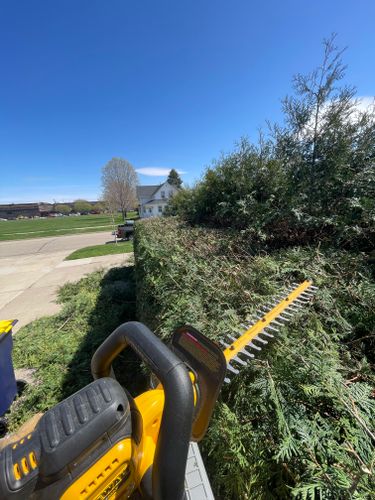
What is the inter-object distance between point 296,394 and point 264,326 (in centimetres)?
41

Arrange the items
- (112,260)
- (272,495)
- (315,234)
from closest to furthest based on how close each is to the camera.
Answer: (272,495), (315,234), (112,260)

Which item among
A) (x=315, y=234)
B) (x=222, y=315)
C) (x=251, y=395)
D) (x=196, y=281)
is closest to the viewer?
(x=251, y=395)

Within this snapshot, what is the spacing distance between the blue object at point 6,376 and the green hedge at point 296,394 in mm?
2068

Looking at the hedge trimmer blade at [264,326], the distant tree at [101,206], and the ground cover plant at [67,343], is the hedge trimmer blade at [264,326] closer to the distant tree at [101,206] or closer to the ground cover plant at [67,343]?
the ground cover plant at [67,343]

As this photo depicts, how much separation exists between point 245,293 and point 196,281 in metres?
0.50

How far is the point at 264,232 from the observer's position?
3467mm

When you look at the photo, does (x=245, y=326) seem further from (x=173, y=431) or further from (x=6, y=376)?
(x=6, y=376)

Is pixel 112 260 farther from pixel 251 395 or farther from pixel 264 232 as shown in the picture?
pixel 251 395

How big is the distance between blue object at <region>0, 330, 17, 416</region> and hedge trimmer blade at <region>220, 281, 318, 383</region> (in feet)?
9.19

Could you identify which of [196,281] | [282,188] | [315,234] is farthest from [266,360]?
[282,188]

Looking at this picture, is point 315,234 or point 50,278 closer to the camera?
point 315,234

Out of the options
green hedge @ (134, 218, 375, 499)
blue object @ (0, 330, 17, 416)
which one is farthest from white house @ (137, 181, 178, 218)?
green hedge @ (134, 218, 375, 499)

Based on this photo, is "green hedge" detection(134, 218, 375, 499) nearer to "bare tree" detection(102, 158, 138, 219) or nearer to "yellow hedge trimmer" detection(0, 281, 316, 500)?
"yellow hedge trimmer" detection(0, 281, 316, 500)

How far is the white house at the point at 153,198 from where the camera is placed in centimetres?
4000
